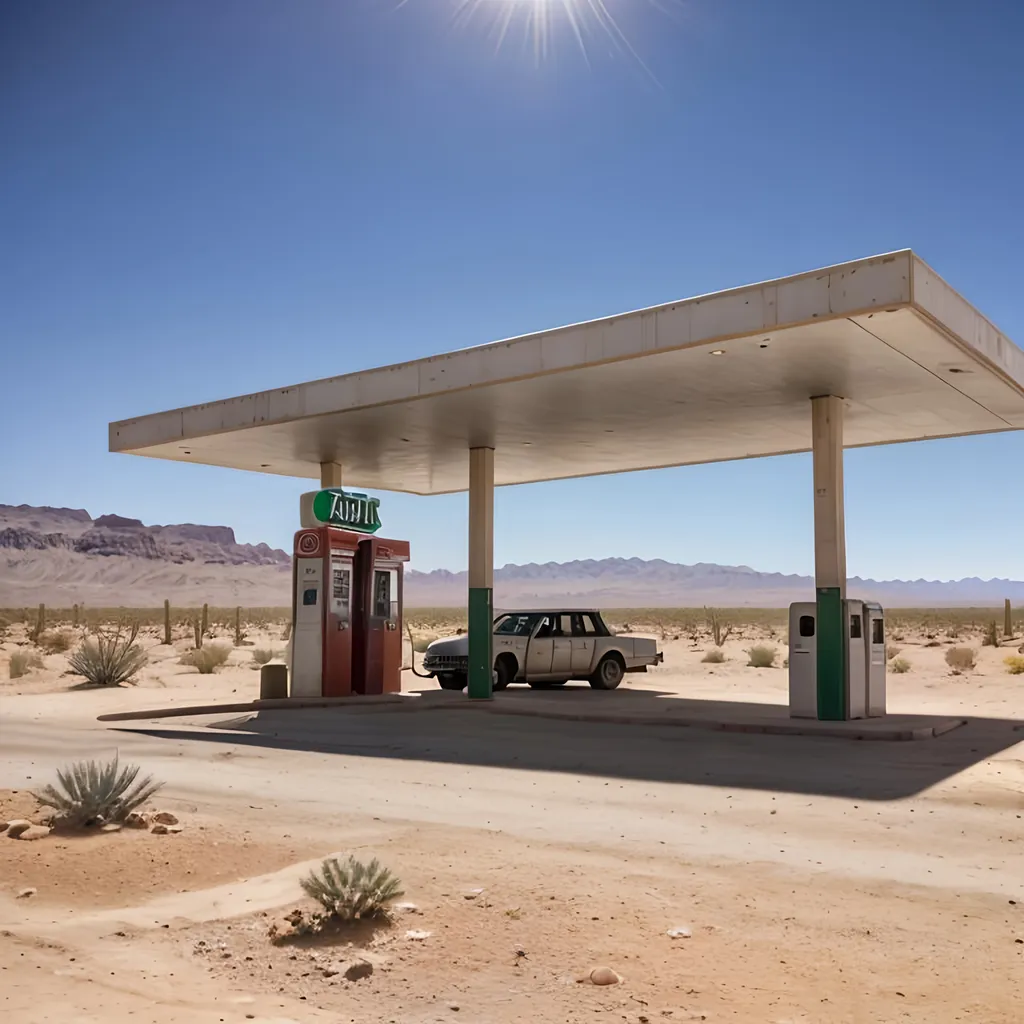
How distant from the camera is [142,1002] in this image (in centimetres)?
535

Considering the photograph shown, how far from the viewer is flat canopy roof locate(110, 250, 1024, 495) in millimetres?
13938

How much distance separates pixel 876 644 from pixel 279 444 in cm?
1218

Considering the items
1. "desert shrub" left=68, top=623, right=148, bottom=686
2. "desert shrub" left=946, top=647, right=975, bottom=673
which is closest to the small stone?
"desert shrub" left=68, top=623, right=148, bottom=686

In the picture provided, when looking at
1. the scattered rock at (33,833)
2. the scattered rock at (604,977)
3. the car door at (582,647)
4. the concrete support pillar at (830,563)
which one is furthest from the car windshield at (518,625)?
the scattered rock at (604,977)

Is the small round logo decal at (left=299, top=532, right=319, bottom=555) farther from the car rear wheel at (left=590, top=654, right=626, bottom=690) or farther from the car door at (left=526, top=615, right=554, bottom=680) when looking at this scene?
the car rear wheel at (left=590, top=654, right=626, bottom=690)

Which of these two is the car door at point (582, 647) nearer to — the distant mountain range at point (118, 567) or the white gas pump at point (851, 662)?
the white gas pump at point (851, 662)

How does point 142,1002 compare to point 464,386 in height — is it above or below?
below

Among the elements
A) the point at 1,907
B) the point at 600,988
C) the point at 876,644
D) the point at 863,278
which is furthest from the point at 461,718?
the point at 600,988

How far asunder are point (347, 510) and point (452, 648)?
3.79 metres

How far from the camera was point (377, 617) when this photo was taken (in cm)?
2166

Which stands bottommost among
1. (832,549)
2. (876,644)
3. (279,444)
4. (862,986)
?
(862,986)

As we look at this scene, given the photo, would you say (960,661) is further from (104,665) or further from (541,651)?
(104,665)

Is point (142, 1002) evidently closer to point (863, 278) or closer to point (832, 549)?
point (863, 278)

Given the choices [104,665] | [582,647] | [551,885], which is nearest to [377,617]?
[582,647]
